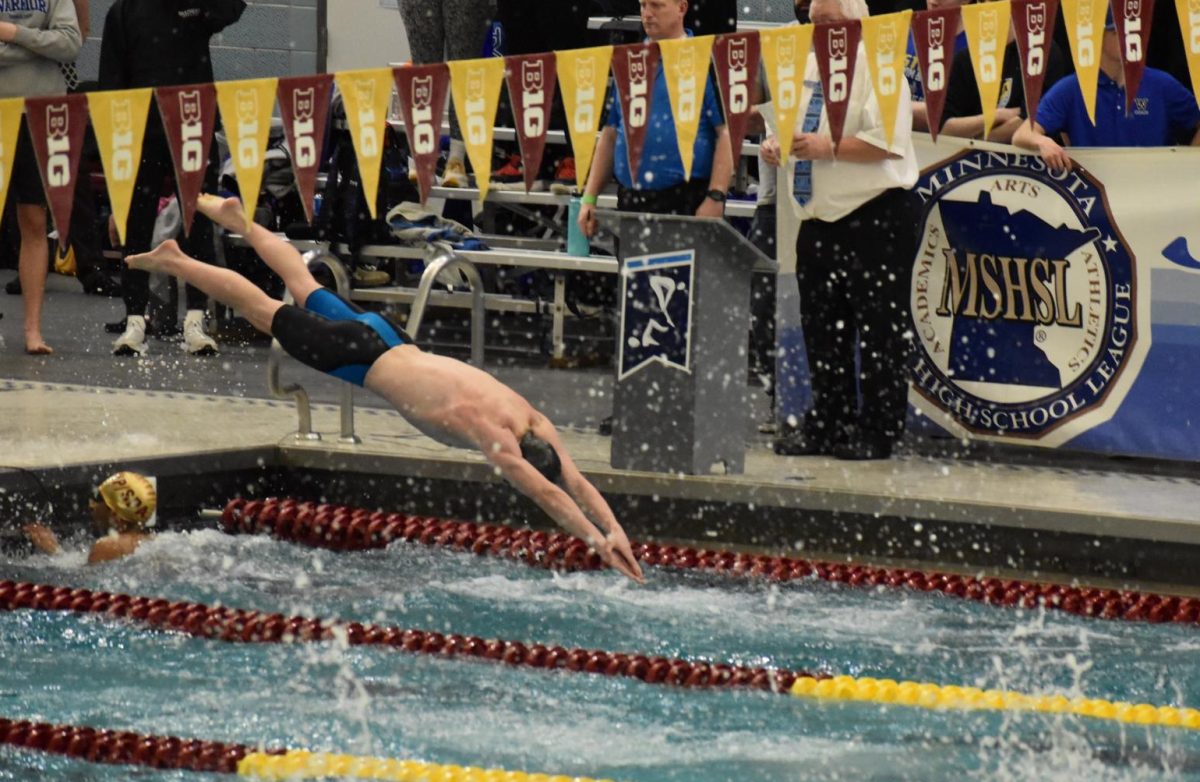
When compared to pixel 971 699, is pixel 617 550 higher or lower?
higher

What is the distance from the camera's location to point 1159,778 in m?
4.28

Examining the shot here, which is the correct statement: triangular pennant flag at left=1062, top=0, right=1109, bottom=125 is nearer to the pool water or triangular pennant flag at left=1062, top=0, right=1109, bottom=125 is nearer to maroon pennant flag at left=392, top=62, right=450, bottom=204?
the pool water

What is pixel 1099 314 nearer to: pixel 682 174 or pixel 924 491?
pixel 924 491

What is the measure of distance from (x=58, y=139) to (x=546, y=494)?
2.34 meters

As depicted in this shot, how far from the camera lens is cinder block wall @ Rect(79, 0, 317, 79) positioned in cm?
1265

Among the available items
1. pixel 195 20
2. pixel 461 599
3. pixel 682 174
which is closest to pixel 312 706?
pixel 461 599

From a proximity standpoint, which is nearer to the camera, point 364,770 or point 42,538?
point 364,770

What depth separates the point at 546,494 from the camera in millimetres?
5039

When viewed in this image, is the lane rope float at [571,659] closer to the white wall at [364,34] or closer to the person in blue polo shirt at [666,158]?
the person in blue polo shirt at [666,158]

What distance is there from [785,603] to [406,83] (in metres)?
2.11

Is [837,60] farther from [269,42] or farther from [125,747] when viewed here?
[269,42]

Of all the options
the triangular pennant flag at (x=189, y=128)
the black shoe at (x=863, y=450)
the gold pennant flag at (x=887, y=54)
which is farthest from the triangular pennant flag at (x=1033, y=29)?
the triangular pennant flag at (x=189, y=128)

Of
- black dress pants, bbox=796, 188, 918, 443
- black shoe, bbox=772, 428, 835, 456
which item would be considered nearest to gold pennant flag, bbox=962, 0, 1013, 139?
black dress pants, bbox=796, 188, 918, 443

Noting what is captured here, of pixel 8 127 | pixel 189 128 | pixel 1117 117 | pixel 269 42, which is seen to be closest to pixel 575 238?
pixel 1117 117
